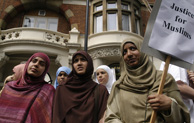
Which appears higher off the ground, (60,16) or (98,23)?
(60,16)

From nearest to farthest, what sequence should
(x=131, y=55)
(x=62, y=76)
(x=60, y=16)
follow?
(x=131, y=55) → (x=62, y=76) → (x=60, y=16)

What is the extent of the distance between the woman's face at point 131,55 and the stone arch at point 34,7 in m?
7.71

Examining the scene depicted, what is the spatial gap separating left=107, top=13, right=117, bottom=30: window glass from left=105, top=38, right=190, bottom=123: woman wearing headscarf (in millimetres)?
7175

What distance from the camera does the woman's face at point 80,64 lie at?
1.91m

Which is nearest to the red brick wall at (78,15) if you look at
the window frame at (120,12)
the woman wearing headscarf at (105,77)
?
the window frame at (120,12)

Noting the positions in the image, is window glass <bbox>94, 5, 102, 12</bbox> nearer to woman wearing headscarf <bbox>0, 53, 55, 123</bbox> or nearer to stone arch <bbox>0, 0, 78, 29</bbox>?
stone arch <bbox>0, 0, 78, 29</bbox>

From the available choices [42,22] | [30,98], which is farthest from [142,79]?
[42,22]

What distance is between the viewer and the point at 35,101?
6.11 feet

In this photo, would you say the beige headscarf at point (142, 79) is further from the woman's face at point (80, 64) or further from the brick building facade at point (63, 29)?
the brick building facade at point (63, 29)

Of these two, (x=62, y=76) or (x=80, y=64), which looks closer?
(x=80, y=64)

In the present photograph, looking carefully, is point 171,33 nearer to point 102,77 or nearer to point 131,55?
point 131,55

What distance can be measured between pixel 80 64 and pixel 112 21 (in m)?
7.38

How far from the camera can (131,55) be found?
5.35 feet

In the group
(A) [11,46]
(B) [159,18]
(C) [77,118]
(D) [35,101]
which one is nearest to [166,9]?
(B) [159,18]
